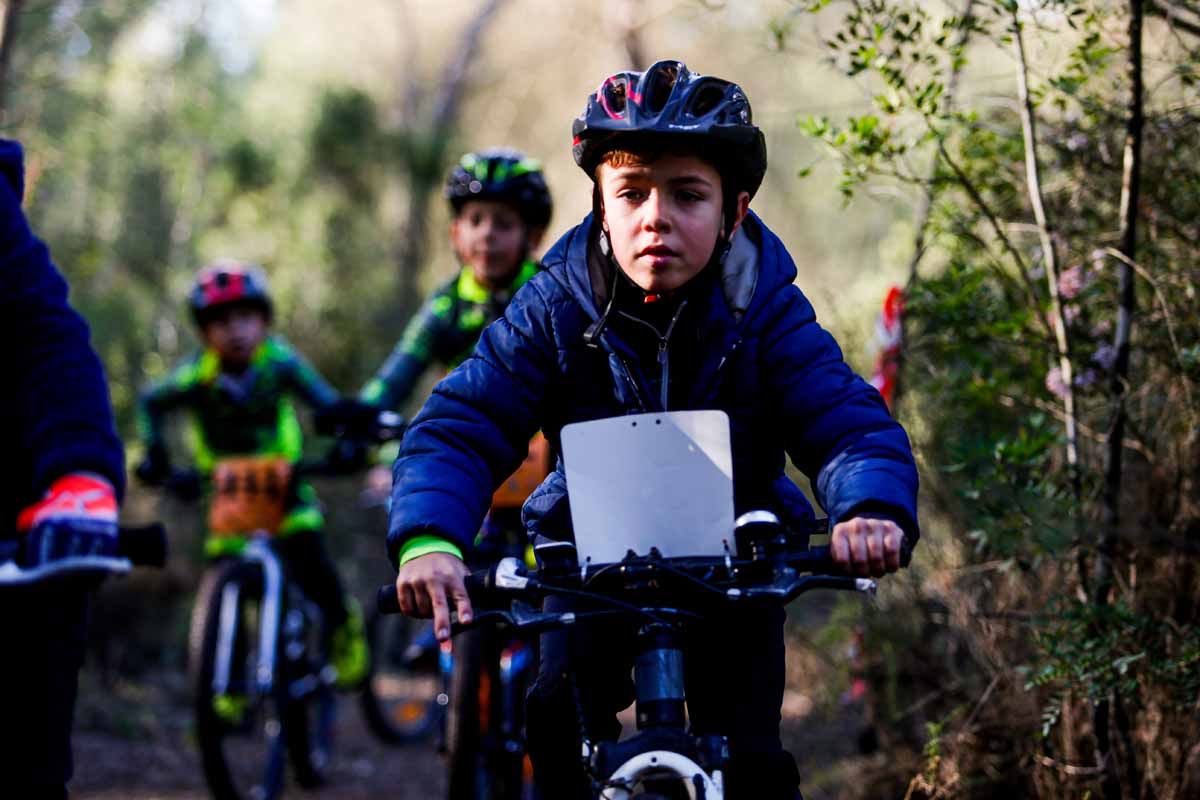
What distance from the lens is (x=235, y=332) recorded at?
7.97 meters

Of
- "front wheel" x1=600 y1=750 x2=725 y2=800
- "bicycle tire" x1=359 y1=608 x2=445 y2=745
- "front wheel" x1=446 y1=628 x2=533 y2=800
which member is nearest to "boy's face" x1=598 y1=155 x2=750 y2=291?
"front wheel" x1=600 y1=750 x2=725 y2=800

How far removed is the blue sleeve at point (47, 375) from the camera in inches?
122

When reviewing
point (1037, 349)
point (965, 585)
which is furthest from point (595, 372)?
point (965, 585)

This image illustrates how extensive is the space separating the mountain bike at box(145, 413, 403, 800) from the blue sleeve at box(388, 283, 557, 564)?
392cm

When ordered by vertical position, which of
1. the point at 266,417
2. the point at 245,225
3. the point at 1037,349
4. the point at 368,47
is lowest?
the point at 1037,349

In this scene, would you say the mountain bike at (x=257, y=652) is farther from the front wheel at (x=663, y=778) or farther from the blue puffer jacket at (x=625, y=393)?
the front wheel at (x=663, y=778)

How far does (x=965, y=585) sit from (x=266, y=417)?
14.0 ft

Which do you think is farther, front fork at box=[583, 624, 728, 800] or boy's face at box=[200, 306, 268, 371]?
boy's face at box=[200, 306, 268, 371]

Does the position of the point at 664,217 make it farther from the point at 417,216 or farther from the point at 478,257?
the point at 417,216

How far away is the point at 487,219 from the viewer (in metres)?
6.27

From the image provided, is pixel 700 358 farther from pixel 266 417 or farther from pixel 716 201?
pixel 266 417

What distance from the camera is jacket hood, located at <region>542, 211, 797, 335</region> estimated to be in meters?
3.20

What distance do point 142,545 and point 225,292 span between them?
5.15m

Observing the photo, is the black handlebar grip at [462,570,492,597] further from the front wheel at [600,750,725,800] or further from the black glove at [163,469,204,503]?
the black glove at [163,469,204,503]
